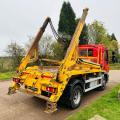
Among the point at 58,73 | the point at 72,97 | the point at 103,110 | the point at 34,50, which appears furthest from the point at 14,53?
the point at 103,110

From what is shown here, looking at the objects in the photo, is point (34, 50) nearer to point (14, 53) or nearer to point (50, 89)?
point (50, 89)

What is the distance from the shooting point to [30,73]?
8391mm

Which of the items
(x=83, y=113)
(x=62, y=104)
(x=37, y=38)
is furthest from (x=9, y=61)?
(x=83, y=113)

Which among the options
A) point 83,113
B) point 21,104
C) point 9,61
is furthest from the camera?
point 9,61

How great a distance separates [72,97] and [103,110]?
121 centimetres

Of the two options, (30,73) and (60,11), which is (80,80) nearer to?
(30,73)

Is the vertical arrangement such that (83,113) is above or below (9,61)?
below

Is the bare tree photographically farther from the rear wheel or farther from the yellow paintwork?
the rear wheel

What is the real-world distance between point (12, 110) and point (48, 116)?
1.34 metres

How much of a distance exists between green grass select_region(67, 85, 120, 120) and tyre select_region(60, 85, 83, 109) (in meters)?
0.54

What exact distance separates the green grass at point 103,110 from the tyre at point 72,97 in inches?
21.1

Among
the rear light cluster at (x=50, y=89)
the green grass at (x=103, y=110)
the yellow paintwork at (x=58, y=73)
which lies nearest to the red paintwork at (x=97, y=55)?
the yellow paintwork at (x=58, y=73)

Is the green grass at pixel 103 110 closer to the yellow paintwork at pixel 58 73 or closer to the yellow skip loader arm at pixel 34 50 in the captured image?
the yellow paintwork at pixel 58 73

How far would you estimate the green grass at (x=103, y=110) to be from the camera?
7.02 metres
